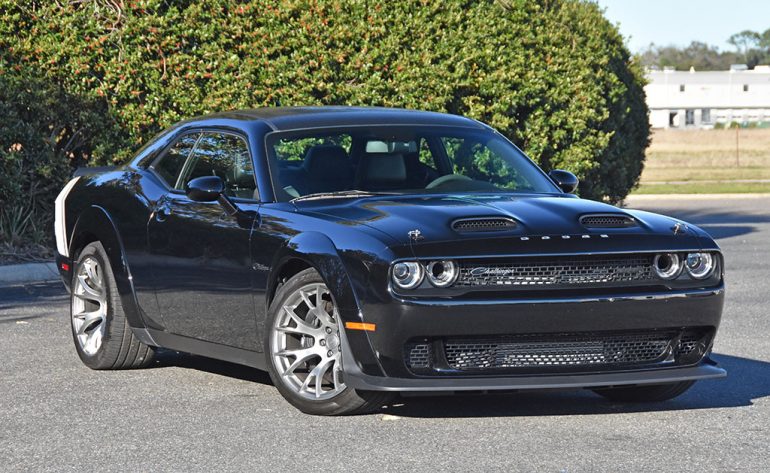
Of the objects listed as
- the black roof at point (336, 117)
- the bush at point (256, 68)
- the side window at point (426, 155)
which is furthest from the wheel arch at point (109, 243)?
the bush at point (256, 68)

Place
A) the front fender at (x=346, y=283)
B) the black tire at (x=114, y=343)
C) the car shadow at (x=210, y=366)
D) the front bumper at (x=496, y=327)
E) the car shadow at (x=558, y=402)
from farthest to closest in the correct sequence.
Answer: 1. the black tire at (x=114, y=343)
2. the car shadow at (x=210, y=366)
3. the car shadow at (x=558, y=402)
4. the front fender at (x=346, y=283)
5. the front bumper at (x=496, y=327)

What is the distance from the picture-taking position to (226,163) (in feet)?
26.2

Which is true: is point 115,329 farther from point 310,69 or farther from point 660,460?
point 310,69

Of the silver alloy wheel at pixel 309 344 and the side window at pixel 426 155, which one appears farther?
the side window at pixel 426 155

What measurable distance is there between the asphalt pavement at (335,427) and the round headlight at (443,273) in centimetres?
69

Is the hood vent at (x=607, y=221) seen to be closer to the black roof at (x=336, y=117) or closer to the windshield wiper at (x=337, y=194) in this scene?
the windshield wiper at (x=337, y=194)

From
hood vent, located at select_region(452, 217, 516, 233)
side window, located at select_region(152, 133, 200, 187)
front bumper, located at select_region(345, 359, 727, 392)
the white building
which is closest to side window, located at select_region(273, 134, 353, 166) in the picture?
side window, located at select_region(152, 133, 200, 187)

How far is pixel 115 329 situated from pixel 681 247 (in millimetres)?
3480

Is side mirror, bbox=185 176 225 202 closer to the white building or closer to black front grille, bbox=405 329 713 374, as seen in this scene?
black front grille, bbox=405 329 713 374

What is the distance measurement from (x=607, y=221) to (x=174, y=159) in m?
2.90

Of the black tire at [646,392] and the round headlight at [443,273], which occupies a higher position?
the round headlight at [443,273]

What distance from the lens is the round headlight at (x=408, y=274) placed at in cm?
623

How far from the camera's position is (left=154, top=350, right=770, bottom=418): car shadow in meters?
6.92

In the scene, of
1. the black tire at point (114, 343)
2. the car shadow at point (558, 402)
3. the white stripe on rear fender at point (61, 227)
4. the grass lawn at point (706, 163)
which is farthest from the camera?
the grass lawn at point (706, 163)
